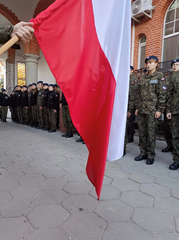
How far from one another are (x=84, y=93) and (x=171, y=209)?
1.48 metres

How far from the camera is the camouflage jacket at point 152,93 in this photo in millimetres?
3033

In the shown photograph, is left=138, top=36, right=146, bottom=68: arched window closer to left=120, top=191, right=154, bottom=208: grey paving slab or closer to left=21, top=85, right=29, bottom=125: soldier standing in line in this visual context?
left=21, top=85, right=29, bottom=125: soldier standing in line

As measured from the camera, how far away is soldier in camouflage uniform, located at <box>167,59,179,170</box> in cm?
303

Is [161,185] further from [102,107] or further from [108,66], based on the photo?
[108,66]

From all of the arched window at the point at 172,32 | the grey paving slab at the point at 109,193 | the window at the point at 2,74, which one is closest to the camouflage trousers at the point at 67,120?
the grey paving slab at the point at 109,193

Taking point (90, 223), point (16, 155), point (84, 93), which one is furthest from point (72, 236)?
point (16, 155)

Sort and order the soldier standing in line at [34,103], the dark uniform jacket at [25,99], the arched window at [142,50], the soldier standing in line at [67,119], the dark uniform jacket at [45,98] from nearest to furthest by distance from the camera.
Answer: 1. the soldier standing in line at [67,119]
2. the dark uniform jacket at [45,98]
3. the arched window at [142,50]
4. the soldier standing in line at [34,103]
5. the dark uniform jacket at [25,99]

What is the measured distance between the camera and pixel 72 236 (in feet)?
4.76

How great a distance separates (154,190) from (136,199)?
14.0 inches

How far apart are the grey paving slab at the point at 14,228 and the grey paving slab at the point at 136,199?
1.02 metres

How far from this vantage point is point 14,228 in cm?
153

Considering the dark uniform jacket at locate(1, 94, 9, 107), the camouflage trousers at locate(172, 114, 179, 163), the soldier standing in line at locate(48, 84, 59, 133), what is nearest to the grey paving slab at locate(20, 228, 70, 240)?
the camouflage trousers at locate(172, 114, 179, 163)

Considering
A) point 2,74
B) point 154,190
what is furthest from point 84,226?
point 2,74

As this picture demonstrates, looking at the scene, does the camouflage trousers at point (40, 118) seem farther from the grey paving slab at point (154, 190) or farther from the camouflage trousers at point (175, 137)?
the grey paving slab at point (154, 190)
